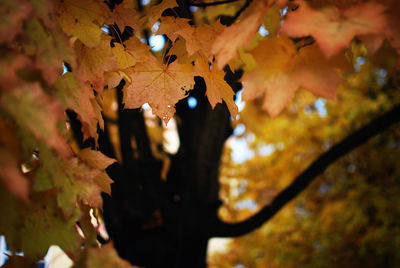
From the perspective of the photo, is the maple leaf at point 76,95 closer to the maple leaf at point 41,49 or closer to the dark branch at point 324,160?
the maple leaf at point 41,49

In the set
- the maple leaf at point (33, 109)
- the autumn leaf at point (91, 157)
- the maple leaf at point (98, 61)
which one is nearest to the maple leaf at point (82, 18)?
the maple leaf at point (98, 61)

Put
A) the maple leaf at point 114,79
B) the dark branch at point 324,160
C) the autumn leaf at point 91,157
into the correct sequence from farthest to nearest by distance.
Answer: the dark branch at point 324,160 < the maple leaf at point 114,79 < the autumn leaf at point 91,157

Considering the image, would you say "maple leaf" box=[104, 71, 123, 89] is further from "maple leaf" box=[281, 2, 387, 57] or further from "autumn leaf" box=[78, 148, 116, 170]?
"maple leaf" box=[281, 2, 387, 57]

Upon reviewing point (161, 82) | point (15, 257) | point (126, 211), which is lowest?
point (126, 211)

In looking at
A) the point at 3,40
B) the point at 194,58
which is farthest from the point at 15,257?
the point at 194,58

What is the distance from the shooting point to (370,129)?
2.22 metres

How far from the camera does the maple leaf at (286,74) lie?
0.79 meters

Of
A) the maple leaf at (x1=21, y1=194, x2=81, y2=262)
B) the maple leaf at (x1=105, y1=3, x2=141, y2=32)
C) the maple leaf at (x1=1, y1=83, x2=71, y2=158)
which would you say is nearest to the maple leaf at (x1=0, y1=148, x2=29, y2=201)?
the maple leaf at (x1=1, y1=83, x2=71, y2=158)

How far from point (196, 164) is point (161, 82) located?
4.28ft

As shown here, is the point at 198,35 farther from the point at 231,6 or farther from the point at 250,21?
the point at 231,6

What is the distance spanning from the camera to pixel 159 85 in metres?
1.24

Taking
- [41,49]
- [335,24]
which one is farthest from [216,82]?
[41,49]

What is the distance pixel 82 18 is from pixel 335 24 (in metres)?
0.74

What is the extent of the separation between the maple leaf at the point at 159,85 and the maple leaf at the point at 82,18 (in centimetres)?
24
